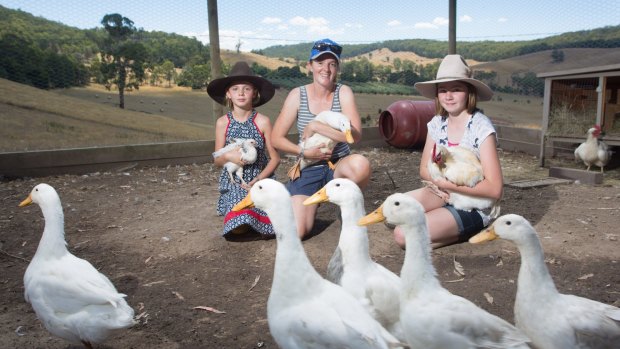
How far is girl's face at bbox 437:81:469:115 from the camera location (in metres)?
3.41

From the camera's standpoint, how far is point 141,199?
16.9 feet

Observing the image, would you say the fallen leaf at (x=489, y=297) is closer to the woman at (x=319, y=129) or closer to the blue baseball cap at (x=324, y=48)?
the woman at (x=319, y=129)

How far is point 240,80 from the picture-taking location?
393cm

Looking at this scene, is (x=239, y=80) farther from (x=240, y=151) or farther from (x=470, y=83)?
(x=470, y=83)

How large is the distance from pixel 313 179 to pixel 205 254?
1.00 metres

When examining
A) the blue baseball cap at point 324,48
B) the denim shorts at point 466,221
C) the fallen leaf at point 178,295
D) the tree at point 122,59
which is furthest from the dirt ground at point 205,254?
the tree at point 122,59

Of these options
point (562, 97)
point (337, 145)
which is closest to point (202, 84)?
point (337, 145)

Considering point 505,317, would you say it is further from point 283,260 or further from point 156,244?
point 156,244

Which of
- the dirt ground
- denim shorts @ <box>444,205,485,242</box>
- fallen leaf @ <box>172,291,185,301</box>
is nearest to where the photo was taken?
the dirt ground

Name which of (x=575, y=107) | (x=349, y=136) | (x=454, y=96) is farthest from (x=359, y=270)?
(x=575, y=107)

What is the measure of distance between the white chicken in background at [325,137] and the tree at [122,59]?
3871mm

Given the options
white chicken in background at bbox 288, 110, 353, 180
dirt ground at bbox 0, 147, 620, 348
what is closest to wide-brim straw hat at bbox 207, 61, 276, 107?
white chicken in background at bbox 288, 110, 353, 180

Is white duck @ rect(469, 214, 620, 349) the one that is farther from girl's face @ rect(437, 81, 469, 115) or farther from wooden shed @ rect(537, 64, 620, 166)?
wooden shed @ rect(537, 64, 620, 166)

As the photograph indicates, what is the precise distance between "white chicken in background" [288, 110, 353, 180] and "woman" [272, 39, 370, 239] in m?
0.04
